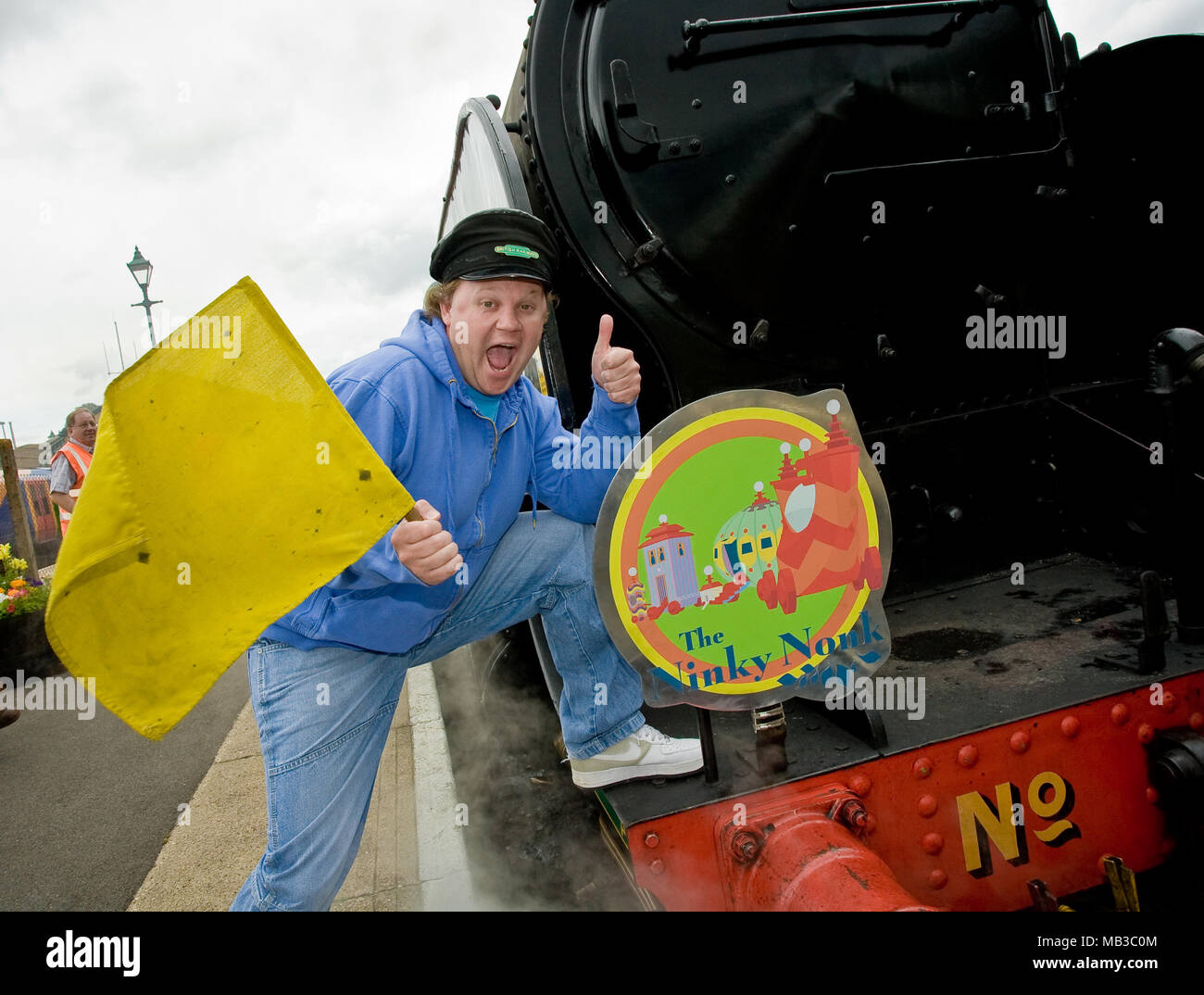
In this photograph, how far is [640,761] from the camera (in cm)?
174

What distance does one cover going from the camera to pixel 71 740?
4.78 metres

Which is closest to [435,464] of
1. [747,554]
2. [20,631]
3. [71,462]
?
[747,554]

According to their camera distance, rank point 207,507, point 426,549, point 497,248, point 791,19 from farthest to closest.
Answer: point 791,19
point 497,248
point 426,549
point 207,507

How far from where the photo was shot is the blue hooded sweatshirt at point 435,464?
1.64m

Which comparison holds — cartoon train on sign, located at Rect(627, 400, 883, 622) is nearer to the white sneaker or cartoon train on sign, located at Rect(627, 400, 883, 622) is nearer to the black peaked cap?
the white sneaker

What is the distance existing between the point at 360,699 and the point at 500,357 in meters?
0.79

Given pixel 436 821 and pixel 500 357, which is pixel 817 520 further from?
pixel 436 821

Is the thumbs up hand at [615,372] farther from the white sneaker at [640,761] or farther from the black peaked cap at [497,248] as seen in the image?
the white sneaker at [640,761]

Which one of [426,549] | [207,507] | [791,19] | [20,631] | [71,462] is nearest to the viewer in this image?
[207,507]

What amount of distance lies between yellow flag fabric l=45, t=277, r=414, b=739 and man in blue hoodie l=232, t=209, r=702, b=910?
0.25 meters

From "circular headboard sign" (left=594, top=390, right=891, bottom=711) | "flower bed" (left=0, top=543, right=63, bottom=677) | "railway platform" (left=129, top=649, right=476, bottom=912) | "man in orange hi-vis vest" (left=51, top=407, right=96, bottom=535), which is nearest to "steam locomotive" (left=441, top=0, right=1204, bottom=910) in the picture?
"circular headboard sign" (left=594, top=390, right=891, bottom=711)

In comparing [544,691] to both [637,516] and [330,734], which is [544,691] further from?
[637,516]

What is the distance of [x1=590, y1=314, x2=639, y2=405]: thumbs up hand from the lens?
67.2 inches

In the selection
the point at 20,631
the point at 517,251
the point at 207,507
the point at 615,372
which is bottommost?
the point at 20,631
